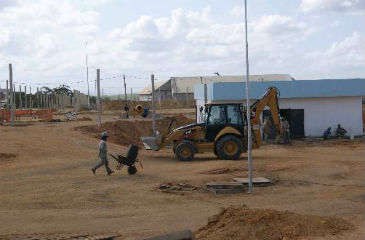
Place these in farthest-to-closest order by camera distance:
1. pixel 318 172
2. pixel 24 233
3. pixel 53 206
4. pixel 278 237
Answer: pixel 318 172 < pixel 53 206 < pixel 24 233 < pixel 278 237

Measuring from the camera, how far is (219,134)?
24031 millimetres

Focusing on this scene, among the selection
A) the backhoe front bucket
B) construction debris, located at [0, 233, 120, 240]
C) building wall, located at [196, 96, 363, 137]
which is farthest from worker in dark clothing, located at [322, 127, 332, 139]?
construction debris, located at [0, 233, 120, 240]

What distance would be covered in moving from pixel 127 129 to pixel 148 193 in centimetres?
2503

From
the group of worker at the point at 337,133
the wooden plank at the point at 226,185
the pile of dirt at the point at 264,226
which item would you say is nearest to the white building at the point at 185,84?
the group of worker at the point at 337,133

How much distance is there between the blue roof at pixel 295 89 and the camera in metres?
35.4

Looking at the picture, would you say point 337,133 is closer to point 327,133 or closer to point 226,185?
point 327,133

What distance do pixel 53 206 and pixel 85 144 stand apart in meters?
15.1

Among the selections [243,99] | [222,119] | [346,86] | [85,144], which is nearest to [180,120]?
[243,99]

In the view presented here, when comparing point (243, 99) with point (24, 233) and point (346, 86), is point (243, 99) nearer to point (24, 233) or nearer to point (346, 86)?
point (346, 86)

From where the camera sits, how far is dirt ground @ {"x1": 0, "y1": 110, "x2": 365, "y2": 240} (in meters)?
12.5

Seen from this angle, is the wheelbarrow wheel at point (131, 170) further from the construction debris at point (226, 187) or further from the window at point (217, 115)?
the window at point (217, 115)

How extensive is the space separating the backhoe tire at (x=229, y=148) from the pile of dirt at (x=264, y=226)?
40.1ft

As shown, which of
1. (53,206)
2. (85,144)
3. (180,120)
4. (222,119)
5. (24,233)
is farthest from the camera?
(180,120)

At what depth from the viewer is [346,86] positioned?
36625 mm
